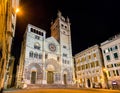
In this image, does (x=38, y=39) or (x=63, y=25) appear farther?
(x=63, y=25)

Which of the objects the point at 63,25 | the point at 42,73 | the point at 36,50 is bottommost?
the point at 42,73

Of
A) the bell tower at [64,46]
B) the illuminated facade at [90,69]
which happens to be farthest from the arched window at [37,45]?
the illuminated facade at [90,69]

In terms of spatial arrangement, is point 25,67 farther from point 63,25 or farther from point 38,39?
point 63,25

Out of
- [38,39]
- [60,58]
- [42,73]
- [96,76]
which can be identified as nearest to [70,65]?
[60,58]

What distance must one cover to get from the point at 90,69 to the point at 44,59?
1717 centimetres

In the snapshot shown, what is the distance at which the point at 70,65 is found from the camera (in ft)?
134

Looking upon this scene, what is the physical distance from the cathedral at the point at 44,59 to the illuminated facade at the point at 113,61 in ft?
40.0

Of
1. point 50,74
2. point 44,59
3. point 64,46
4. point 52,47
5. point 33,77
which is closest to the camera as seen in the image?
Answer: point 33,77

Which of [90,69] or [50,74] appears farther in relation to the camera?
[90,69]

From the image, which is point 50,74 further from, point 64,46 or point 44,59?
point 64,46

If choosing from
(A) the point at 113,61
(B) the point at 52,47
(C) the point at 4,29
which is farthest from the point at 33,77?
(C) the point at 4,29

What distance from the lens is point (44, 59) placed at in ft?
114

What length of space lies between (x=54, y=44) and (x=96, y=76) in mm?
17669

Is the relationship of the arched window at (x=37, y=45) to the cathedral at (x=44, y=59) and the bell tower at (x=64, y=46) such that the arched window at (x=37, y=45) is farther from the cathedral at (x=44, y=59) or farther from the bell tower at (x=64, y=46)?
the bell tower at (x=64, y=46)
